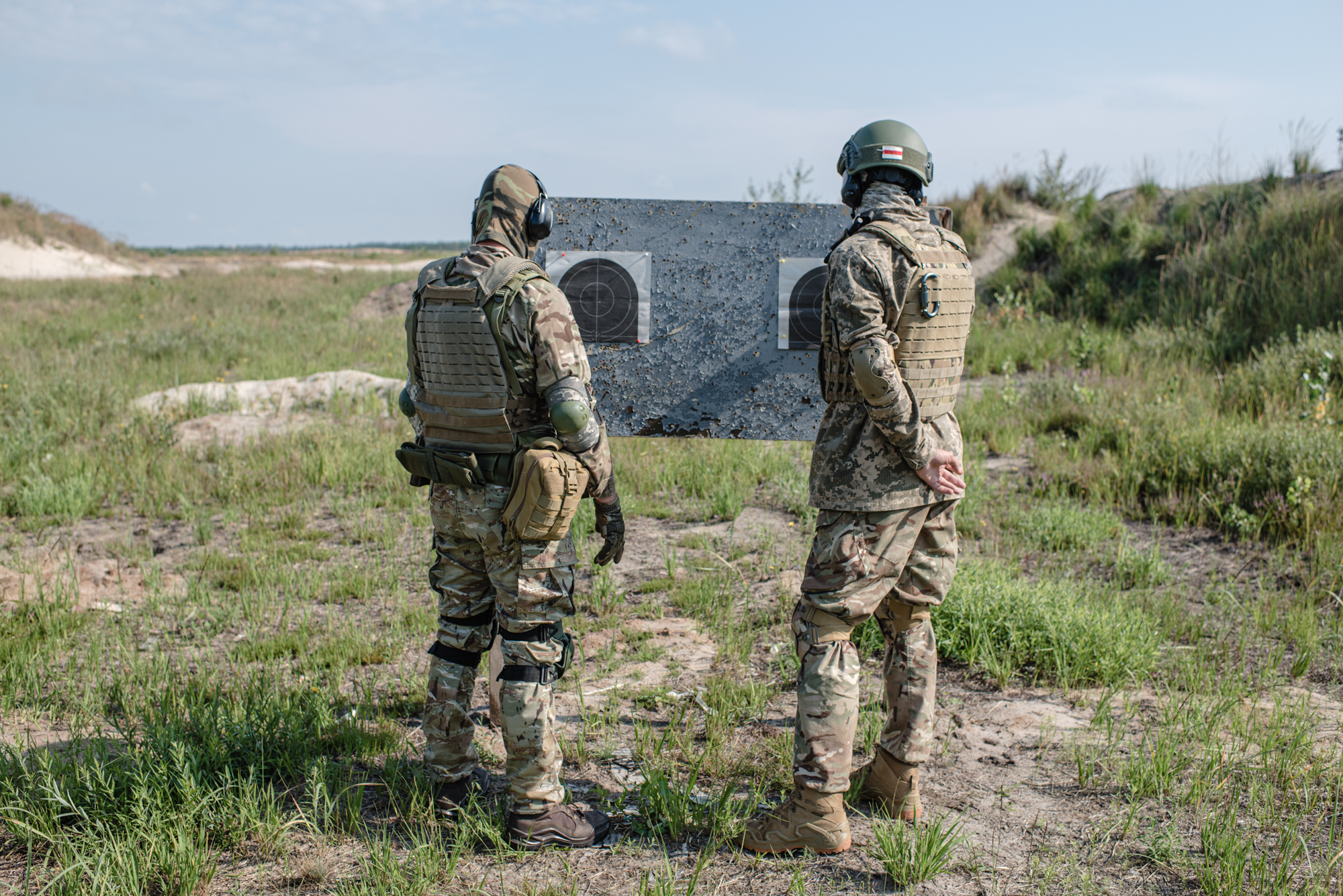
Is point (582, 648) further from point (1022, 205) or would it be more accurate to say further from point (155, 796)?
point (1022, 205)

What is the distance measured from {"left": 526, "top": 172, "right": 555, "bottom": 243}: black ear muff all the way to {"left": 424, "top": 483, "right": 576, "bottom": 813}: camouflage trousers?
90 centimetres

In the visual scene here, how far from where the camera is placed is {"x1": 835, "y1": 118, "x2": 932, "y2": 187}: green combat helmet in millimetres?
2730

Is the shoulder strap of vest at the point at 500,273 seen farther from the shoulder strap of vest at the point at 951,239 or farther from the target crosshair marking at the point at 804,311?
the target crosshair marking at the point at 804,311

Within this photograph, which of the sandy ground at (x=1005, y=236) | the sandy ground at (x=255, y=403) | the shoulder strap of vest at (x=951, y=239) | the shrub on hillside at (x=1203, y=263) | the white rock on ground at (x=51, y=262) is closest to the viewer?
the shoulder strap of vest at (x=951, y=239)

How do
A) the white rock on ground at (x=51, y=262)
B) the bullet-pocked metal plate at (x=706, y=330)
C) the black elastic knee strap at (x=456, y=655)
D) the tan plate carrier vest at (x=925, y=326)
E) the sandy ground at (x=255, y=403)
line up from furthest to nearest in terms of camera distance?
the white rock on ground at (x=51, y=262)
the sandy ground at (x=255, y=403)
the bullet-pocked metal plate at (x=706, y=330)
the black elastic knee strap at (x=456, y=655)
the tan plate carrier vest at (x=925, y=326)

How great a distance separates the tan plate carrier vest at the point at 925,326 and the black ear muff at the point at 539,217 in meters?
1.00

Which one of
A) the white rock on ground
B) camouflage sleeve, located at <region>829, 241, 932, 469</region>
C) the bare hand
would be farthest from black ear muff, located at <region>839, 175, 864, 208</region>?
the white rock on ground

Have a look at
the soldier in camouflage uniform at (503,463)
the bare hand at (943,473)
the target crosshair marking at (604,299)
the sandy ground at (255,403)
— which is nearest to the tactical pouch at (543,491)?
the soldier in camouflage uniform at (503,463)

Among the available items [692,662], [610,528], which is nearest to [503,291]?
[610,528]

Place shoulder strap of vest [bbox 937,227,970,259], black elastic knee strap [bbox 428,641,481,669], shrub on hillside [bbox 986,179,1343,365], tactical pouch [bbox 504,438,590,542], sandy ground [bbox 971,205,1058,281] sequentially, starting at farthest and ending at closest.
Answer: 1. sandy ground [bbox 971,205,1058,281]
2. shrub on hillside [bbox 986,179,1343,365]
3. black elastic knee strap [bbox 428,641,481,669]
4. shoulder strap of vest [bbox 937,227,970,259]
5. tactical pouch [bbox 504,438,590,542]

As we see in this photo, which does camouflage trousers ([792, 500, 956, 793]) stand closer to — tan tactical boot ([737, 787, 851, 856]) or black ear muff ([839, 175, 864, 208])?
tan tactical boot ([737, 787, 851, 856])

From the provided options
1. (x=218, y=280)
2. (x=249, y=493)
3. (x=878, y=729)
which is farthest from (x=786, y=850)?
(x=218, y=280)

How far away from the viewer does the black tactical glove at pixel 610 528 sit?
9.61 ft

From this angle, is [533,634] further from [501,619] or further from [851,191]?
[851,191]
